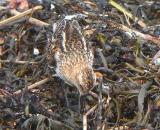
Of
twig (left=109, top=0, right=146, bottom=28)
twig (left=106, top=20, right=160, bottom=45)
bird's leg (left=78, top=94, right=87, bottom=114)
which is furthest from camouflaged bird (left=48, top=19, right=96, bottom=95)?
twig (left=109, top=0, right=146, bottom=28)

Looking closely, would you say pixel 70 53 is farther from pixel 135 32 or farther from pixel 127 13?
pixel 127 13

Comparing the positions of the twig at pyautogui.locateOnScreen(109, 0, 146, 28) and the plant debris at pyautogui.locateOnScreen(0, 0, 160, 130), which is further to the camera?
the twig at pyautogui.locateOnScreen(109, 0, 146, 28)

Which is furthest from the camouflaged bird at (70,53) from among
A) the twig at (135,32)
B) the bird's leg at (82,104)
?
Answer: the twig at (135,32)

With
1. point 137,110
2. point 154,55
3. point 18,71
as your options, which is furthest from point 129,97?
point 18,71

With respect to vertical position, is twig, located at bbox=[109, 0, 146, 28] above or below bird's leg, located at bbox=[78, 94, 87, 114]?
above

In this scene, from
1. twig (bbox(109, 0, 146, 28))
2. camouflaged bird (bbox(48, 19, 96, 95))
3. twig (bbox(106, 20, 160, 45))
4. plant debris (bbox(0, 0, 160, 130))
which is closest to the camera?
plant debris (bbox(0, 0, 160, 130))

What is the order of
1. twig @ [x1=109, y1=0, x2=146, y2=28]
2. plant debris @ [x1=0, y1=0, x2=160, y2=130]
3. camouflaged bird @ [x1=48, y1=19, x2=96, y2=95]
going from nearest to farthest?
plant debris @ [x1=0, y1=0, x2=160, y2=130] → camouflaged bird @ [x1=48, y1=19, x2=96, y2=95] → twig @ [x1=109, y1=0, x2=146, y2=28]

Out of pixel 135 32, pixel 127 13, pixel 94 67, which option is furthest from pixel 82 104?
pixel 127 13

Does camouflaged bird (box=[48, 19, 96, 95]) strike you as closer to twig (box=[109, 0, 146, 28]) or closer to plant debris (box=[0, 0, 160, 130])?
plant debris (box=[0, 0, 160, 130])

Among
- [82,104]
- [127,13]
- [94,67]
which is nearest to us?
[82,104]
